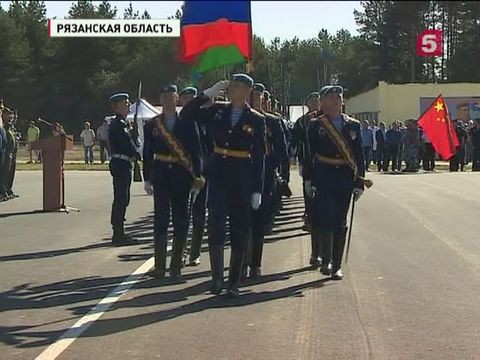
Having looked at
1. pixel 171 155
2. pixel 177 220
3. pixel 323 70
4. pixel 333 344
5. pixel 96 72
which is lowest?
pixel 333 344

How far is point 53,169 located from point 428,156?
1926cm

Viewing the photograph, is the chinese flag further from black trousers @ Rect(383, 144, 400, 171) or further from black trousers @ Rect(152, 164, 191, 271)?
black trousers @ Rect(152, 164, 191, 271)

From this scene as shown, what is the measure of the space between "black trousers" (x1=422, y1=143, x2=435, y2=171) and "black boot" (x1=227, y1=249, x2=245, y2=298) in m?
25.1

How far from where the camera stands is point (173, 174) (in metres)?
9.34

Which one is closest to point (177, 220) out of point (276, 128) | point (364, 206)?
point (276, 128)

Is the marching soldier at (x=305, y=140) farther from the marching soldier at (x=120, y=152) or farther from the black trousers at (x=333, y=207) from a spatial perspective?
the marching soldier at (x=120, y=152)

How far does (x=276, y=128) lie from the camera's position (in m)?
10.0

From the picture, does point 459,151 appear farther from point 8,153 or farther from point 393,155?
point 8,153

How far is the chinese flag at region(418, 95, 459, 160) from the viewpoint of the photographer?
30016 mm

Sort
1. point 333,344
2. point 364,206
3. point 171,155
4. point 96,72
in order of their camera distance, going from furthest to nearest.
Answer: point 96,72 → point 364,206 → point 171,155 → point 333,344

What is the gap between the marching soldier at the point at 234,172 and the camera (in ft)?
27.5

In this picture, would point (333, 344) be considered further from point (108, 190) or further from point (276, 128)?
point (108, 190)

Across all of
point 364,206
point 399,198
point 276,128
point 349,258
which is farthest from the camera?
point 399,198

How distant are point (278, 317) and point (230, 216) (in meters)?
1.34
